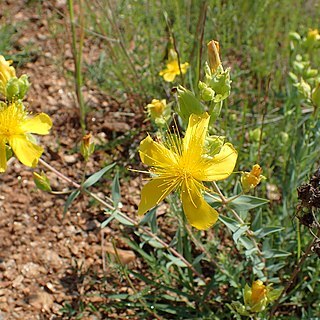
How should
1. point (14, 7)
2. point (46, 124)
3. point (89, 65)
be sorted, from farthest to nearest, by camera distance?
1. point (14, 7)
2. point (89, 65)
3. point (46, 124)

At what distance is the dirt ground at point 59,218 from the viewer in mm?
2316

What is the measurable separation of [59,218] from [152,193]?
1.12 meters

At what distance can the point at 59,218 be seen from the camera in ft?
8.53

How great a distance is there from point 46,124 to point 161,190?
0.54 metres

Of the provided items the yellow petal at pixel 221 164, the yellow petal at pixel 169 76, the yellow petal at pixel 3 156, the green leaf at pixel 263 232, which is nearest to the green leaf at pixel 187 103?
the yellow petal at pixel 221 164

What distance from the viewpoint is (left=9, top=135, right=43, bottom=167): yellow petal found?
5.83 ft

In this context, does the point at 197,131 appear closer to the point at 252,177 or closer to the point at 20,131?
the point at 252,177

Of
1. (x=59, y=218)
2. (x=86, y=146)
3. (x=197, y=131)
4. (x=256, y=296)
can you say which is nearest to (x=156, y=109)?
(x=86, y=146)

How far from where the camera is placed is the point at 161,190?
1.62 meters

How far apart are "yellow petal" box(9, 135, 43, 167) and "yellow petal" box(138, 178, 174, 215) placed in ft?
1.42

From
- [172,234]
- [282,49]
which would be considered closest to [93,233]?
[172,234]

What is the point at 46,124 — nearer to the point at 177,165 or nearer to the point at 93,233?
the point at 177,165

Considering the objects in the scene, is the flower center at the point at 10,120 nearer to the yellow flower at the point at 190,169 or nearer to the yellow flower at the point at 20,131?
the yellow flower at the point at 20,131

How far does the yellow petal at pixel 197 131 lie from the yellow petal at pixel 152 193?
0.49 feet
